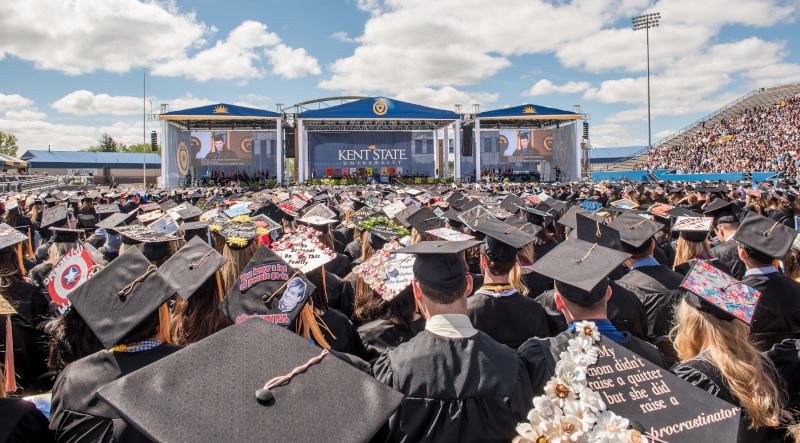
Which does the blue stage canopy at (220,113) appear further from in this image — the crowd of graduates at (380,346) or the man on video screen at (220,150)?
the crowd of graduates at (380,346)

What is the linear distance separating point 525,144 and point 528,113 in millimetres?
3333

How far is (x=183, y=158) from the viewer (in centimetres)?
3128

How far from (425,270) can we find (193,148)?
111 ft

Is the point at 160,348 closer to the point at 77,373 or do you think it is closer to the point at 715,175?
the point at 77,373

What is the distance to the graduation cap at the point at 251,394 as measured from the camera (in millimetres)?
1090

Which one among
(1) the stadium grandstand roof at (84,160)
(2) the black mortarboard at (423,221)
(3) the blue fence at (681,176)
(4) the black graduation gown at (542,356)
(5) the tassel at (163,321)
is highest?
(1) the stadium grandstand roof at (84,160)

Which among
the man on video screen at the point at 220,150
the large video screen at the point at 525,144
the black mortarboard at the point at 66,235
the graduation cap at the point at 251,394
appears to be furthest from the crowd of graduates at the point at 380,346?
the large video screen at the point at 525,144

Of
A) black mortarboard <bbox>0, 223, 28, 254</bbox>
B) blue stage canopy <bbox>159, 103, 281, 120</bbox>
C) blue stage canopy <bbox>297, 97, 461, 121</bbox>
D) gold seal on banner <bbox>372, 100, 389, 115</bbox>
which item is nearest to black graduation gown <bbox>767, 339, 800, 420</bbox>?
black mortarboard <bbox>0, 223, 28, 254</bbox>

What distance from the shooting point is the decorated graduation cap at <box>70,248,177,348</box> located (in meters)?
1.69

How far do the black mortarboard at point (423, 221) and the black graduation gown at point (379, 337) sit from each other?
6.73 feet

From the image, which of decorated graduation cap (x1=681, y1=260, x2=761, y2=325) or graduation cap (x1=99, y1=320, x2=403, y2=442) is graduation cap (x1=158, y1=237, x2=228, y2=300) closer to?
graduation cap (x1=99, y1=320, x2=403, y2=442)

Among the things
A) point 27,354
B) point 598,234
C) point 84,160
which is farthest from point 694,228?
point 84,160

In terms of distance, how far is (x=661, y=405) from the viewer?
4.25 feet

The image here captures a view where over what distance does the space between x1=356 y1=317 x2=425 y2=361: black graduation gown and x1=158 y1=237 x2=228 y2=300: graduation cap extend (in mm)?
896
